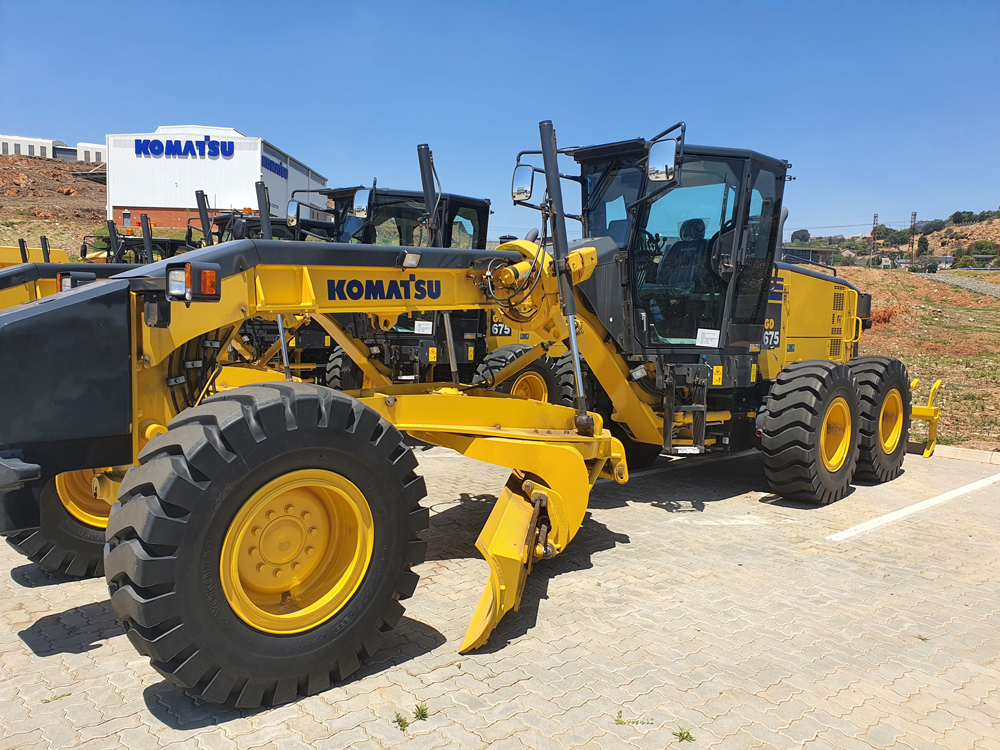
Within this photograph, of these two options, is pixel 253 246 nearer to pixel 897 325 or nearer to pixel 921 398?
pixel 921 398

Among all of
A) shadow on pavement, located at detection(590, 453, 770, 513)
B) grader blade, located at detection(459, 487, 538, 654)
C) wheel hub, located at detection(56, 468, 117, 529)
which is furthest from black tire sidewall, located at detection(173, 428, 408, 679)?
shadow on pavement, located at detection(590, 453, 770, 513)

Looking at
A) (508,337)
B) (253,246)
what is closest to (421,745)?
(253,246)

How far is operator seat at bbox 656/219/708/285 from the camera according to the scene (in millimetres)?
6285

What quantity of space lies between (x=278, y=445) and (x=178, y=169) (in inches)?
1855

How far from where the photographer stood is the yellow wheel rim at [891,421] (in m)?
7.60

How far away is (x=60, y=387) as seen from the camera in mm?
3004

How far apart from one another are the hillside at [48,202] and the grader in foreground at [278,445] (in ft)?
127

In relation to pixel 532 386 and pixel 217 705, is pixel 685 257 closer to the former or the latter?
pixel 532 386

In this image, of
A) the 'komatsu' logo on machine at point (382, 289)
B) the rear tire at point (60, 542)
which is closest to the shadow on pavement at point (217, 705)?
the rear tire at point (60, 542)

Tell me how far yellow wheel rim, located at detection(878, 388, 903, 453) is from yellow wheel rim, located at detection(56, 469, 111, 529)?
24.3 ft

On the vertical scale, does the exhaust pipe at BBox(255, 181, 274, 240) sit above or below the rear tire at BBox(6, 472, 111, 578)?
above

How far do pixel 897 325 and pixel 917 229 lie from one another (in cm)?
9721

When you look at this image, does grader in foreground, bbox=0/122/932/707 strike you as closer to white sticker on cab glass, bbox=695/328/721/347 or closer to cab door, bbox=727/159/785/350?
white sticker on cab glass, bbox=695/328/721/347

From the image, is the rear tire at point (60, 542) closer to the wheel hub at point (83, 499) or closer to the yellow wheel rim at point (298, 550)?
the wheel hub at point (83, 499)
